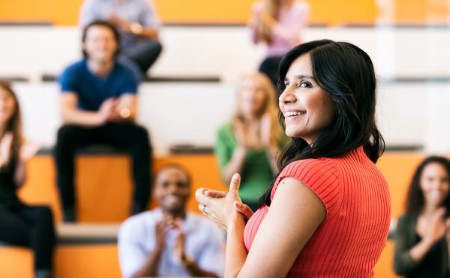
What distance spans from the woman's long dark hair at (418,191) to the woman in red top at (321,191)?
1962 millimetres

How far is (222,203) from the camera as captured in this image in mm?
1521

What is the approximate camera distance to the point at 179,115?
13.8ft

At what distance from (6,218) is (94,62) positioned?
834 mm

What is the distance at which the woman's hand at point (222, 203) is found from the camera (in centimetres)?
149

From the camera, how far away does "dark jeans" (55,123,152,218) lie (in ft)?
11.4

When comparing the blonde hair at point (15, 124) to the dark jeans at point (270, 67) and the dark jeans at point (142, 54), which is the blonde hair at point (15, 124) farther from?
the dark jeans at point (270, 67)

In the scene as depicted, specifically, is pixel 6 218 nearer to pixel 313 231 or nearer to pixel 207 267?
pixel 207 267

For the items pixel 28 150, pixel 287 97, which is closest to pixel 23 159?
pixel 28 150

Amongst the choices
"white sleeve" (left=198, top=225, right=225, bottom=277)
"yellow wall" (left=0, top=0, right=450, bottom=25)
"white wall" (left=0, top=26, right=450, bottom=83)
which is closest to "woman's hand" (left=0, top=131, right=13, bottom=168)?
"white sleeve" (left=198, top=225, right=225, bottom=277)

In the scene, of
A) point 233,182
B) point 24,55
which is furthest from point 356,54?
point 24,55

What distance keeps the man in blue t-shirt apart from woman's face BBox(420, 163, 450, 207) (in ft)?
3.42

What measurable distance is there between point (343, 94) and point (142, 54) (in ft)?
9.39

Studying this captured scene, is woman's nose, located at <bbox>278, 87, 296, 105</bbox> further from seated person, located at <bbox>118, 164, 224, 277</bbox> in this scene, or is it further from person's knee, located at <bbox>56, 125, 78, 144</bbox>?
person's knee, located at <bbox>56, 125, 78, 144</bbox>

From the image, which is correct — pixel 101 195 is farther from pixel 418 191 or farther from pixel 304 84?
pixel 304 84
